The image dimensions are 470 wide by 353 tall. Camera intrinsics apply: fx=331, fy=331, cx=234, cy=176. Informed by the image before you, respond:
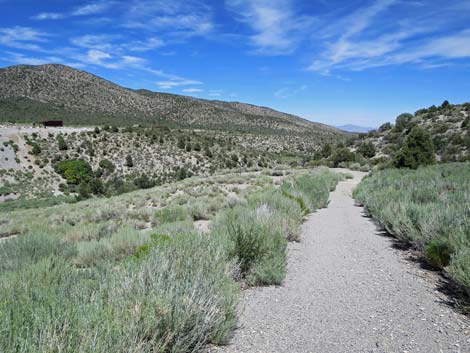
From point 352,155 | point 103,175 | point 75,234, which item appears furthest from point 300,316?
point 103,175

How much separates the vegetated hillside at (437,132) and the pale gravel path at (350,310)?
29608 millimetres

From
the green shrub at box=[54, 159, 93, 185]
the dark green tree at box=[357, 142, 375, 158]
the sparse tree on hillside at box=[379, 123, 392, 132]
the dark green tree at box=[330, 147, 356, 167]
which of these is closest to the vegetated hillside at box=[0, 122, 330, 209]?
the green shrub at box=[54, 159, 93, 185]

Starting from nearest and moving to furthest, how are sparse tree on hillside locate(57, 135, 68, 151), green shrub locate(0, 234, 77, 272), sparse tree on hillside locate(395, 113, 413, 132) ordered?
green shrub locate(0, 234, 77, 272) → sparse tree on hillside locate(395, 113, 413, 132) → sparse tree on hillside locate(57, 135, 68, 151)

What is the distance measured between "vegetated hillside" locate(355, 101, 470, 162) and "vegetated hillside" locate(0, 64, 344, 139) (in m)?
38.0

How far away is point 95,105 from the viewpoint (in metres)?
84.3

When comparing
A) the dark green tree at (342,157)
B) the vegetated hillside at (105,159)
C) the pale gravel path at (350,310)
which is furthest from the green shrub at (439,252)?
the dark green tree at (342,157)

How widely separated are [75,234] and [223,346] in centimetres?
916

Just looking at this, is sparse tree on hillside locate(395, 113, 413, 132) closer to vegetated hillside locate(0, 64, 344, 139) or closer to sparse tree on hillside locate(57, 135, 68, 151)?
vegetated hillside locate(0, 64, 344, 139)

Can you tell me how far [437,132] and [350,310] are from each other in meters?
44.2

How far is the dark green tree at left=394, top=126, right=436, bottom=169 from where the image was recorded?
86.1ft

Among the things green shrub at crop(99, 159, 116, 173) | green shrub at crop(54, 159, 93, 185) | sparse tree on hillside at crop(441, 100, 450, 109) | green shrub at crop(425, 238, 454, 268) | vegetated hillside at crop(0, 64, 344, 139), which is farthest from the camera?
vegetated hillside at crop(0, 64, 344, 139)

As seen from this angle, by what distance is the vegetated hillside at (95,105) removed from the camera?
242 feet

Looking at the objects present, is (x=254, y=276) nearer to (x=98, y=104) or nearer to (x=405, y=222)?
(x=405, y=222)

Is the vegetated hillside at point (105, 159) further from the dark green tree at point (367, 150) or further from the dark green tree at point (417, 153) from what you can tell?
the dark green tree at point (417, 153)
